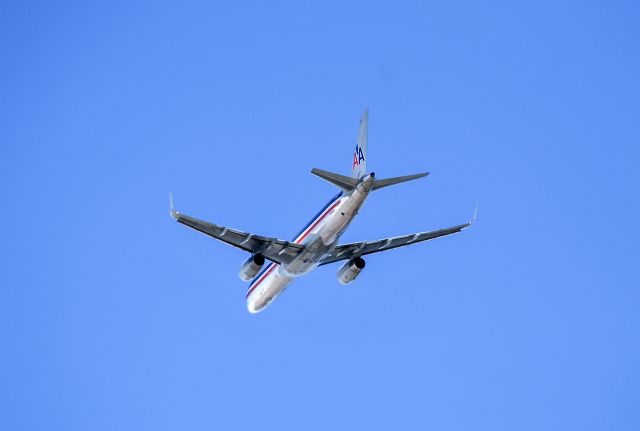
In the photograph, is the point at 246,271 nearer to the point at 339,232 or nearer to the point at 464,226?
the point at 339,232

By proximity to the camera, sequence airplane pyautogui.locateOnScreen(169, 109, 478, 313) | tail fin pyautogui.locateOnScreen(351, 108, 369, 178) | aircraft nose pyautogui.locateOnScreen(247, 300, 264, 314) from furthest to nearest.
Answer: aircraft nose pyautogui.locateOnScreen(247, 300, 264, 314) → tail fin pyautogui.locateOnScreen(351, 108, 369, 178) → airplane pyautogui.locateOnScreen(169, 109, 478, 313)

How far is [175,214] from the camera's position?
5572cm

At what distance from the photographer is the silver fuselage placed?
55688mm

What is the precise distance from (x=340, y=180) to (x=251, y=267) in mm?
9423

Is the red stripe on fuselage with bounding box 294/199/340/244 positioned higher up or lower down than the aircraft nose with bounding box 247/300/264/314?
higher up

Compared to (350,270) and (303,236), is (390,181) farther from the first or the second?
(350,270)

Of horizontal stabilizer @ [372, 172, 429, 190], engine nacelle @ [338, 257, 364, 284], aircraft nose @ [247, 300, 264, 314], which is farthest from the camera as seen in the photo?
aircraft nose @ [247, 300, 264, 314]

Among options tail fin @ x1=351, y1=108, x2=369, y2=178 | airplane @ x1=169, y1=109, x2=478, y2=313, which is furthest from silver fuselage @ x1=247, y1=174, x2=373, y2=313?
tail fin @ x1=351, y1=108, x2=369, y2=178

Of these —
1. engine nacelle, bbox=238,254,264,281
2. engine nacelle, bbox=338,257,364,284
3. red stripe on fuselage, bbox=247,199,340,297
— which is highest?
engine nacelle, bbox=338,257,364,284

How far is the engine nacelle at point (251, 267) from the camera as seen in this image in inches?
2377

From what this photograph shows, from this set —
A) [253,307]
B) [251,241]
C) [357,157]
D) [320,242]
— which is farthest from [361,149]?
[253,307]

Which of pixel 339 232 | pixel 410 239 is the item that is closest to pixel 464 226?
pixel 410 239

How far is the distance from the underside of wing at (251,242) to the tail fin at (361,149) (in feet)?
20.6

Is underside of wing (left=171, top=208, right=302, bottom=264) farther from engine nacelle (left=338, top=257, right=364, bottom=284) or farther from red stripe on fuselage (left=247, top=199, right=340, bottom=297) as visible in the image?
engine nacelle (left=338, top=257, right=364, bottom=284)
